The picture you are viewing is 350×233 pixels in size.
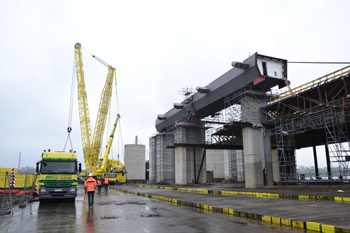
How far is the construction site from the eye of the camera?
33.6ft

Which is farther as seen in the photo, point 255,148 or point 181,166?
point 181,166

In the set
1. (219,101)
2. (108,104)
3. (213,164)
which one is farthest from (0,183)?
(213,164)

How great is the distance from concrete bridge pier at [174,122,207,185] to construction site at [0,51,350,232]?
6.1 inches

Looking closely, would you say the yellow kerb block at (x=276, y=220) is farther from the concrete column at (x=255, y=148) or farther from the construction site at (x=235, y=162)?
the concrete column at (x=255, y=148)

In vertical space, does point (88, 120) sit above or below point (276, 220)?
above

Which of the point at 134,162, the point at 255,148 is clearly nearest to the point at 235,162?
the point at 134,162

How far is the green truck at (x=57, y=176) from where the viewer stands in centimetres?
1634

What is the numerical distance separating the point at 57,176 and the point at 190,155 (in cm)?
2756

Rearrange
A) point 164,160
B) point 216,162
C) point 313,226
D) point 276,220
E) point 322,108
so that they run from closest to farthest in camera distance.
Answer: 1. point 313,226
2. point 276,220
3. point 322,108
4. point 164,160
5. point 216,162

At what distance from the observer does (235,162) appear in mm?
53844

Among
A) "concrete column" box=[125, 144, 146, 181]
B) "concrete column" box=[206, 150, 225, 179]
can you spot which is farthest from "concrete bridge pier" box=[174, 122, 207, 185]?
"concrete column" box=[125, 144, 146, 181]

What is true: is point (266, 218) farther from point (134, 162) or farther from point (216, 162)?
point (134, 162)

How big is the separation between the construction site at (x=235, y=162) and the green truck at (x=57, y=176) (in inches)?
2.4

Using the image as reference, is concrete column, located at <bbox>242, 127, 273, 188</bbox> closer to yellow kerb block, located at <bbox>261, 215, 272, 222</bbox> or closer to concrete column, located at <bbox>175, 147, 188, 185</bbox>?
concrete column, located at <bbox>175, 147, 188, 185</bbox>
